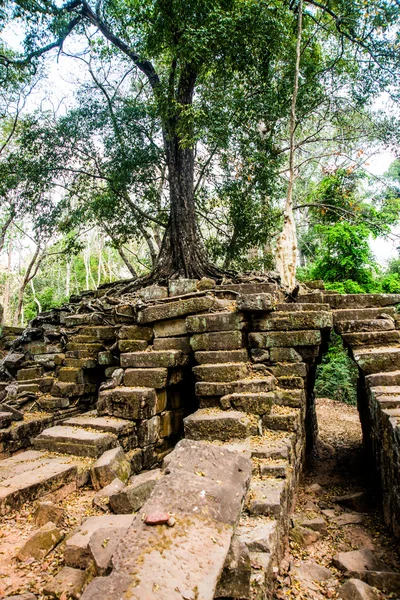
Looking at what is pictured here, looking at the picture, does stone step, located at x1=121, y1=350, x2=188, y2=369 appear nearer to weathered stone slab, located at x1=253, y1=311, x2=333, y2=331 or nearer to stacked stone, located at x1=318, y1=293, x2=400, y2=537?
weathered stone slab, located at x1=253, y1=311, x2=333, y2=331

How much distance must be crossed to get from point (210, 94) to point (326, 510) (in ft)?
25.1

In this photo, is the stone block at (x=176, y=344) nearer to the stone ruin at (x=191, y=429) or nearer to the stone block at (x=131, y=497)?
the stone ruin at (x=191, y=429)

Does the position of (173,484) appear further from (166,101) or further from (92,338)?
(166,101)


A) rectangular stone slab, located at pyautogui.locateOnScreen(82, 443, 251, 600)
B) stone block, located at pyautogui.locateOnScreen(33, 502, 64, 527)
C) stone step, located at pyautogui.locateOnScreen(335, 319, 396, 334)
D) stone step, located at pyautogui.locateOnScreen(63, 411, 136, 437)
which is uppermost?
stone step, located at pyautogui.locateOnScreen(335, 319, 396, 334)

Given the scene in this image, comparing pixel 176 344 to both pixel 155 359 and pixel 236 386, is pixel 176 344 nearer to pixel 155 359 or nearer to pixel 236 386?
pixel 155 359

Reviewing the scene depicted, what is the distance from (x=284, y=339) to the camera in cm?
459

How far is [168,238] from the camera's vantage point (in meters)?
8.53

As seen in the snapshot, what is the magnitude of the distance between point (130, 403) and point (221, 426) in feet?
4.16

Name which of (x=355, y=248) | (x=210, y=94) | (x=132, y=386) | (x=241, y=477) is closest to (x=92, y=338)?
(x=132, y=386)

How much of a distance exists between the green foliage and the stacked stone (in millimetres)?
7000

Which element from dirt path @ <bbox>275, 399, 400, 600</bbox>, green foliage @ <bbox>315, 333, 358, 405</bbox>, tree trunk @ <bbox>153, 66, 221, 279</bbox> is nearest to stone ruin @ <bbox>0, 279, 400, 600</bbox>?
dirt path @ <bbox>275, 399, 400, 600</bbox>

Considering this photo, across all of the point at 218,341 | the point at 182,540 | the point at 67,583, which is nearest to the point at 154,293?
the point at 218,341

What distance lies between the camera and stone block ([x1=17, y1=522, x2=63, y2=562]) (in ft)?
8.24

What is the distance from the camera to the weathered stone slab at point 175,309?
15.9 ft
